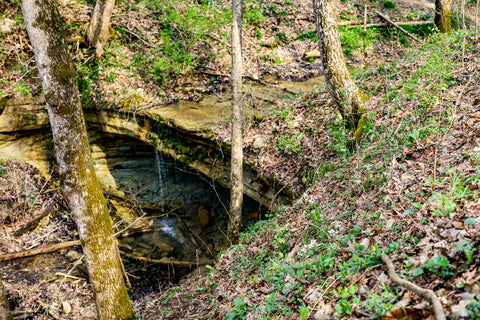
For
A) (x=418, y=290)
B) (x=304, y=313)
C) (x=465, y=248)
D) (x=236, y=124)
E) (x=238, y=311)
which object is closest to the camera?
(x=418, y=290)

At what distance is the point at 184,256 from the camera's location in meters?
8.73

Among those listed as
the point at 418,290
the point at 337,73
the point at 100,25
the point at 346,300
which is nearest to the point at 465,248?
the point at 418,290

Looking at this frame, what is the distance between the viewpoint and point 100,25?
32.8ft

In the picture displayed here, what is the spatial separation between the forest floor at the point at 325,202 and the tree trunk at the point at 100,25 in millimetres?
453

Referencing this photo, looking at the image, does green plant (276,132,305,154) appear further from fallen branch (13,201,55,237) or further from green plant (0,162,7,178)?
green plant (0,162,7,178)

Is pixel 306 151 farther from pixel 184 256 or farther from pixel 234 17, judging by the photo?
pixel 184 256

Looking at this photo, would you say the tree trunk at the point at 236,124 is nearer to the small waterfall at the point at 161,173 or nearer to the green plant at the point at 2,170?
the small waterfall at the point at 161,173

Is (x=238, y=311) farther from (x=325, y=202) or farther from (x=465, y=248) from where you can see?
(x=465, y=248)

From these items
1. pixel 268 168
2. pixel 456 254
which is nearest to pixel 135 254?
pixel 268 168

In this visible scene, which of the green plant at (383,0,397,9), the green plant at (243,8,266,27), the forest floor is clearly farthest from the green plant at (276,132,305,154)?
the green plant at (383,0,397,9)

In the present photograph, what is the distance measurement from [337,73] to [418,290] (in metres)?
4.33

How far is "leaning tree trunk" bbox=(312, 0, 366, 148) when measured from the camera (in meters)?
5.33

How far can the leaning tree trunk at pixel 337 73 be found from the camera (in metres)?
5.33

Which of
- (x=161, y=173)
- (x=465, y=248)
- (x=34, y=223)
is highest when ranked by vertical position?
(x=465, y=248)
